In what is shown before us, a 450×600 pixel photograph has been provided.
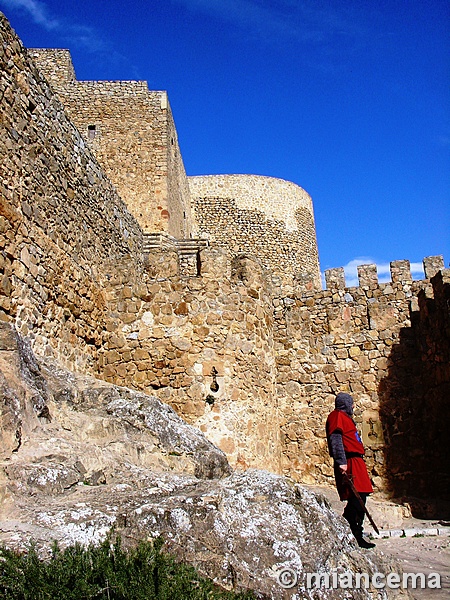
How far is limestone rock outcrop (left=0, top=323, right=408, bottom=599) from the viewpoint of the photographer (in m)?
2.70

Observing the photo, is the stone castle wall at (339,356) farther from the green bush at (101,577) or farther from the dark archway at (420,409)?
the green bush at (101,577)

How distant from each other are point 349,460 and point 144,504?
2300 millimetres

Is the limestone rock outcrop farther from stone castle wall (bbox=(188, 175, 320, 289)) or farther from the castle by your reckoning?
stone castle wall (bbox=(188, 175, 320, 289))

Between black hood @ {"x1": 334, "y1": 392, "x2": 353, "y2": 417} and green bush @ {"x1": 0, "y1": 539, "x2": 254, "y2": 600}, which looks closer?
green bush @ {"x1": 0, "y1": 539, "x2": 254, "y2": 600}

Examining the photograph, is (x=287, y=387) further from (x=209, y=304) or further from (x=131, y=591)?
(x=131, y=591)

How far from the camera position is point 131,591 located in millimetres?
2238

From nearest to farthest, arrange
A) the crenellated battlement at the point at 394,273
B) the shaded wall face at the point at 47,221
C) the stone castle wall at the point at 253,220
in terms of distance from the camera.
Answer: the shaded wall face at the point at 47,221 < the crenellated battlement at the point at 394,273 < the stone castle wall at the point at 253,220

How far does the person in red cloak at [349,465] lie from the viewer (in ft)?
14.9

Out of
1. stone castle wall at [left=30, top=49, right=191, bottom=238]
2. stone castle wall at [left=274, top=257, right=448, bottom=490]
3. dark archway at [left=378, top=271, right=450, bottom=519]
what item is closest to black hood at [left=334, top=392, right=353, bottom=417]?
dark archway at [left=378, top=271, right=450, bottom=519]

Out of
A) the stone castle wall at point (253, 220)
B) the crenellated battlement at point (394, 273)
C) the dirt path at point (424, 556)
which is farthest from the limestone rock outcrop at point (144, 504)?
the stone castle wall at point (253, 220)

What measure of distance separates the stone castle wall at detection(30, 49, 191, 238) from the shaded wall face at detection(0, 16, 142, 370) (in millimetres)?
6386

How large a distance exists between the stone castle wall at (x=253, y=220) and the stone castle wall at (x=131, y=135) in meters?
7.03

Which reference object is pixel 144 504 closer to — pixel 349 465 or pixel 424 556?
pixel 349 465

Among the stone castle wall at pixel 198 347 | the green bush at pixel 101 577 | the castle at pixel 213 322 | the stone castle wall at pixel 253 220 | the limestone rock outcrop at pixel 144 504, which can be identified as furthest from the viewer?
the stone castle wall at pixel 253 220
